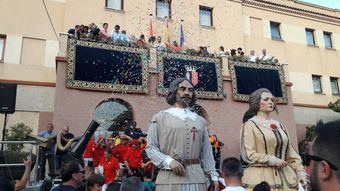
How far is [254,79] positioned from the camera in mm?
16859

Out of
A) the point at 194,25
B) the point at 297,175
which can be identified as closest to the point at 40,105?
the point at 194,25

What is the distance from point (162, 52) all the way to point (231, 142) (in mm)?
5099

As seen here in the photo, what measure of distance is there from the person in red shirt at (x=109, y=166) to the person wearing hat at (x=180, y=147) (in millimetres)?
5753

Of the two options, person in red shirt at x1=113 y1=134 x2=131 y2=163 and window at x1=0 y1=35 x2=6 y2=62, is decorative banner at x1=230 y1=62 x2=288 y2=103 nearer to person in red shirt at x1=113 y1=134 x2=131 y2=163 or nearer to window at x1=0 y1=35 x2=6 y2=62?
person in red shirt at x1=113 y1=134 x2=131 y2=163

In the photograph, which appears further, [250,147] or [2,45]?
[2,45]

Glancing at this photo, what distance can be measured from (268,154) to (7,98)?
9.27 m

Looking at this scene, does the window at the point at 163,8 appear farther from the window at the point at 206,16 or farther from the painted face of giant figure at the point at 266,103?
the painted face of giant figure at the point at 266,103

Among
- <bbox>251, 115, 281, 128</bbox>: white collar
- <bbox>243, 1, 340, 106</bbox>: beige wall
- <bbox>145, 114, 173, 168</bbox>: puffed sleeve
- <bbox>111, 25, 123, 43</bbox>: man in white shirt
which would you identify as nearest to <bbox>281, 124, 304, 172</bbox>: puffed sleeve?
<bbox>251, 115, 281, 128</bbox>: white collar

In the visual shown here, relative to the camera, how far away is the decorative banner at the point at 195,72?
14945mm

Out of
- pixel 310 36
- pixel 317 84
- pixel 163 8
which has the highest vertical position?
pixel 163 8

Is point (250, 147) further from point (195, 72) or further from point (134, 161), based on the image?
point (195, 72)

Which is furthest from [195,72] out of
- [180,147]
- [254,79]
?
[180,147]

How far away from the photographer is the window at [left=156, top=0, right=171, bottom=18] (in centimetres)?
1956

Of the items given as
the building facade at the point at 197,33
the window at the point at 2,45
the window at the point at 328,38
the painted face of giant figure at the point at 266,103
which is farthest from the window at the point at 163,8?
the painted face of giant figure at the point at 266,103
